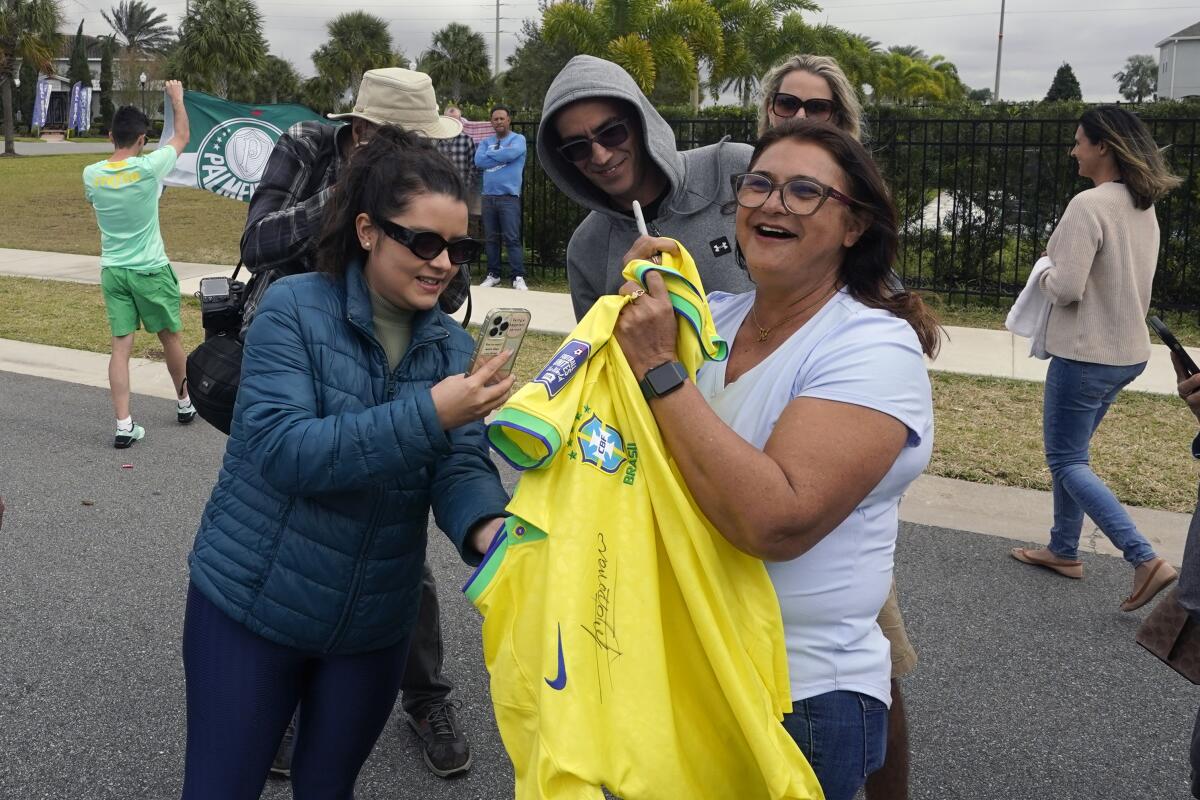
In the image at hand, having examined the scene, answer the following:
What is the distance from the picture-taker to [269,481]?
2.04 m

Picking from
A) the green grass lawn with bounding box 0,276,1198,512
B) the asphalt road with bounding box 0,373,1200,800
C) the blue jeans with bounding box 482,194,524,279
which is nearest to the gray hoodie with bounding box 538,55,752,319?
the asphalt road with bounding box 0,373,1200,800

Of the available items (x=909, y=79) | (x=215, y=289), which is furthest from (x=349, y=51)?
(x=215, y=289)

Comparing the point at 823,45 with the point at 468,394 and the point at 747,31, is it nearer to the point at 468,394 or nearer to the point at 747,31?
the point at 747,31

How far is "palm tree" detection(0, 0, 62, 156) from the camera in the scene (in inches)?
1722

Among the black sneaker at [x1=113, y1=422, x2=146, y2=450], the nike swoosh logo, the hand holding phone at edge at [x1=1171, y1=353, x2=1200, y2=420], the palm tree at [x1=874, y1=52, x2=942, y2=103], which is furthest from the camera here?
the palm tree at [x1=874, y1=52, x2=942, y2=103]

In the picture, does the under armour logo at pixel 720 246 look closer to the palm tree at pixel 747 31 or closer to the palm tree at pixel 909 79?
the palm tree at pixel 747 31

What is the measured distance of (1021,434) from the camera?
6.39 m

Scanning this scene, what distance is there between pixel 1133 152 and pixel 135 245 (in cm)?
558

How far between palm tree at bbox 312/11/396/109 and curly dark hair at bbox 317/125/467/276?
213ft

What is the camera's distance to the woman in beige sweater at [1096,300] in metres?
4.45

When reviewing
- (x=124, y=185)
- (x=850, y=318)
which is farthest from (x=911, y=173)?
(x=850, y=318)

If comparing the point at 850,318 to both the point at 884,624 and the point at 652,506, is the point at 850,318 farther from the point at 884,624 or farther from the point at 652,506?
the point at 884,624

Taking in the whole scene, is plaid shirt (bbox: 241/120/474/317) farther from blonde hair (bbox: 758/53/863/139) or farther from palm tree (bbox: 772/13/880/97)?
palm tree (bbox: 772/13/880/97)
